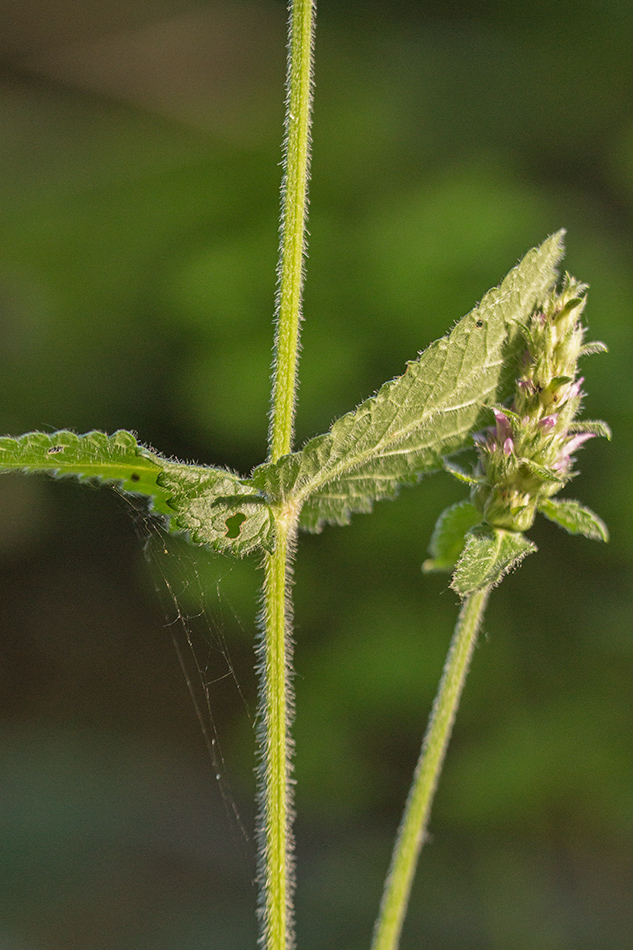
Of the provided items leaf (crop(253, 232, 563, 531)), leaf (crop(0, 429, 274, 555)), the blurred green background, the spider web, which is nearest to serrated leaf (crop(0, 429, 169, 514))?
leaf (crop(0, 429, 274, 555))

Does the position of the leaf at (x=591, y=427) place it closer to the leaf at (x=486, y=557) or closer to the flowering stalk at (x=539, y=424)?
the flowering stalk at (x=539, y=424)

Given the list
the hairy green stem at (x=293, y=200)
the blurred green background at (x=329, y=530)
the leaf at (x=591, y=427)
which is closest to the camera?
the hairy green stem at (x=293, y=200)

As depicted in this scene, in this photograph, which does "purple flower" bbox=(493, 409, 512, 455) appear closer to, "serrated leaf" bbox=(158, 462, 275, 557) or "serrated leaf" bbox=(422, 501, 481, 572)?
"serrated leaf" bbox=(422, 501, 481, 572)

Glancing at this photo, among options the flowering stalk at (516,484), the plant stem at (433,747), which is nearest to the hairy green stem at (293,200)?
the flowering stalk at (516,484)

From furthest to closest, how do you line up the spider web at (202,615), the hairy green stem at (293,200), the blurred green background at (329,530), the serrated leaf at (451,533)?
the blurred green background at (329,530)
the spider web at (202,615)
the serrated leaf at (451,533)
the hairy green stem at (293,200)

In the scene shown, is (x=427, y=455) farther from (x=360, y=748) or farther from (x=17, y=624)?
(x=17, y=624)
